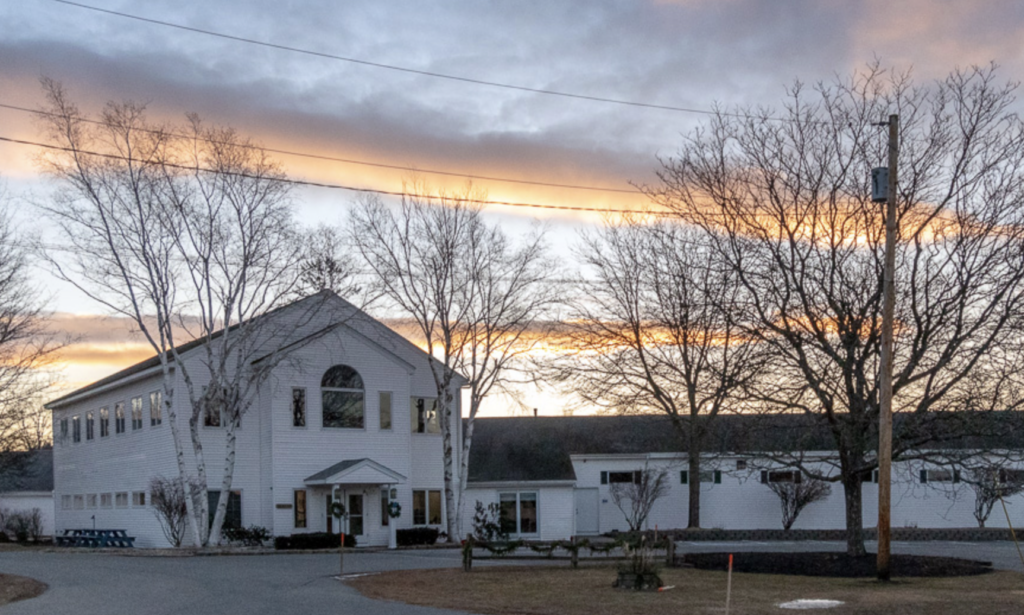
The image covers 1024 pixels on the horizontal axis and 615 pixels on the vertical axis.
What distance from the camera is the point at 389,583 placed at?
21438mm

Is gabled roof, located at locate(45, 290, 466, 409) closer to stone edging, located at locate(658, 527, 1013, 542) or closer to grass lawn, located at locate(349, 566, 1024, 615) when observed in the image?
stone edging, located at locate(658, 527, 1013, 542)

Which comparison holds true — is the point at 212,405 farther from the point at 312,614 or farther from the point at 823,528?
the point at 823,528

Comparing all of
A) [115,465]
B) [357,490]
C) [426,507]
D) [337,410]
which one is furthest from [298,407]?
[115,465]

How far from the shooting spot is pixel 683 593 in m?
19.2

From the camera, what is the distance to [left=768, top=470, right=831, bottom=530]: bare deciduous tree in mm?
43188

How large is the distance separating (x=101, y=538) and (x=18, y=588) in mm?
18689

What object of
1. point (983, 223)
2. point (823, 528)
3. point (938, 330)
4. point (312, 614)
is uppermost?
point (983, 223)

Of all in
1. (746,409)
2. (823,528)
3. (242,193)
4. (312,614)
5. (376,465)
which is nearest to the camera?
(312,614)

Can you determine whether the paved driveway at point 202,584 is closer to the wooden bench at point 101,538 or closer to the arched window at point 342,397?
the wooden bench at point 101,538

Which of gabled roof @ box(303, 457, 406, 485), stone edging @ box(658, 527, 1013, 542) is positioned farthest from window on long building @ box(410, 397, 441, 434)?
stone edging @ box(658, 527, 1013, 542)

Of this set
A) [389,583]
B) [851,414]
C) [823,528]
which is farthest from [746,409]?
[823,528]

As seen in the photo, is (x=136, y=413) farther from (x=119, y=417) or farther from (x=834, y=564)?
(x=834, y=564)

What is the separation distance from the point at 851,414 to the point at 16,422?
97.5 feet

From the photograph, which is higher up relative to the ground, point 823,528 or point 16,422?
point 16,422
